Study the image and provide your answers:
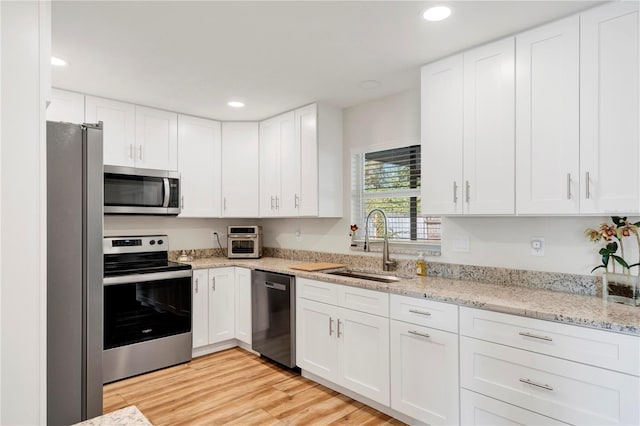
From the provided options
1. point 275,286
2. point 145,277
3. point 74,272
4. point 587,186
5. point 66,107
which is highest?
point 66,107

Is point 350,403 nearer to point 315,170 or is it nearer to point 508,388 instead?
point 508,388

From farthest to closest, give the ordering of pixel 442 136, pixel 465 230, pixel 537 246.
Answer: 1. pixel 465 230
2. pixel 442 136
3. pixel 537 246

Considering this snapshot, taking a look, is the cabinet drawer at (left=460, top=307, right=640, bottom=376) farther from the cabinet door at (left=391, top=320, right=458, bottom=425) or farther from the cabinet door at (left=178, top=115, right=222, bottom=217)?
the cabinet door at (left=178, top=115, right=222, bottom=217)

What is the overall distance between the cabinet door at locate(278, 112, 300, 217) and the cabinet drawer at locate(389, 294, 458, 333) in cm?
143

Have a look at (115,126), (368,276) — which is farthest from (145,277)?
(368,276)

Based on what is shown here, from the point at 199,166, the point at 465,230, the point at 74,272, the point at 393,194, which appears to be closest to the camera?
the point at 74,272

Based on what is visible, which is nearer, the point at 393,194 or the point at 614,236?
the point at 614,236

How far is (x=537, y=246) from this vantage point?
238 centimetres

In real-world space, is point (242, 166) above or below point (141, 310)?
above

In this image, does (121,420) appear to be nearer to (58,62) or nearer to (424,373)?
(424,373)

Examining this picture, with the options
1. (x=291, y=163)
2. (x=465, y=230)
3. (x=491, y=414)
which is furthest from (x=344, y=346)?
(x=291, y=163)

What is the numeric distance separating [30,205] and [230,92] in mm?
2400

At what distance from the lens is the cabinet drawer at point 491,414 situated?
1.82 metres

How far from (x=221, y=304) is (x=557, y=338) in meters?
2.90
